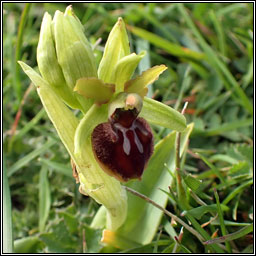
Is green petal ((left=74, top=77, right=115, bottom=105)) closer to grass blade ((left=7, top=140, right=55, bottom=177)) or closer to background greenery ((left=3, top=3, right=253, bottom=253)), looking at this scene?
background greenery ((left=3, top=3, right=253, bottom=253))

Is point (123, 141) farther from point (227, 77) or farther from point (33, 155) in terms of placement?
point (227, 77)

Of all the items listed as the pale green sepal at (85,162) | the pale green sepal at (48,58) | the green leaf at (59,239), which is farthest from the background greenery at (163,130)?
the pale green sepal at (48,58)

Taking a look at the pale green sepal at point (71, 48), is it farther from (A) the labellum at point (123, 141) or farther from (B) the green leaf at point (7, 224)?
(B) the green leaf at point (7, 224)

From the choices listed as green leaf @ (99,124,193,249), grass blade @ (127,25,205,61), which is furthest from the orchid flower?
grass blade @ (127,25,205,61)

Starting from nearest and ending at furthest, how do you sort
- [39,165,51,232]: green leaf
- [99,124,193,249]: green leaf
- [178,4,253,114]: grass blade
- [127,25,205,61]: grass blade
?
[99,124,193,249]: green leaf < [39,165,51,232]: green leaf < [178,4,253,114]: grass blade < [127,25,205,61]: grass blade

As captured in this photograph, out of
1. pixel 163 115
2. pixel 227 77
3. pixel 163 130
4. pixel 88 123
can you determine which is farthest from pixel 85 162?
pixel 227 77

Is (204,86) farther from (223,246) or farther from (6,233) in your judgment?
(6,233)
